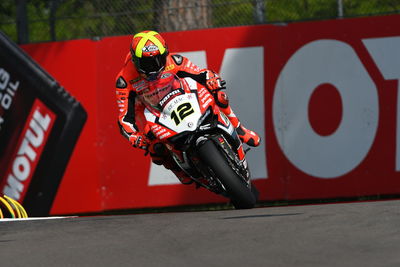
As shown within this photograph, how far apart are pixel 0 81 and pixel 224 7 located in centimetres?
310

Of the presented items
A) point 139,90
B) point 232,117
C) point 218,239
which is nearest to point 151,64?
point 139,90

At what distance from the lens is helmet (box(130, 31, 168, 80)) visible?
7.18m

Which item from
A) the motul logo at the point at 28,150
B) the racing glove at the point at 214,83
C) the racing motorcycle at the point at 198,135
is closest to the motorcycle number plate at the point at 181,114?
the racing motorcycle at the point at 198,135

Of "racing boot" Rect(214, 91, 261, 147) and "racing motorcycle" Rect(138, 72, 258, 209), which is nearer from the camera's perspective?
"racing motorcycle" Rect(138, 72, 258, 209)

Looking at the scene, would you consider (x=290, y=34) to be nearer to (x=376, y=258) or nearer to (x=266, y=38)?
(x=266, y=38)

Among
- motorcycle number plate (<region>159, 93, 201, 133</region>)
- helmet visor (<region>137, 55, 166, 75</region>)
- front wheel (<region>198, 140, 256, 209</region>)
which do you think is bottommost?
front wheel (<region>198, 140, 256, 209</region>)

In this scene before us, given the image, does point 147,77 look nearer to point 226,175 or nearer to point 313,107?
point 226,175

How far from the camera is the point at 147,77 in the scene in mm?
7430

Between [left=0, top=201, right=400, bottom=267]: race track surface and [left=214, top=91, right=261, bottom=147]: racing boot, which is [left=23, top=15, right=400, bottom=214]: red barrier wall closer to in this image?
[left=214, top=91, right=261, bottom=147]: racing boot

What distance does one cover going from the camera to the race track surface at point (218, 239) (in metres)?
4.03

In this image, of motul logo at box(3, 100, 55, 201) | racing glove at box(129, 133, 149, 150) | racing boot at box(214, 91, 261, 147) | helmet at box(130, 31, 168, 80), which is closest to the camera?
helmet at box(130, 31, 168, 80)

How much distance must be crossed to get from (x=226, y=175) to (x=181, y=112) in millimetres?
762

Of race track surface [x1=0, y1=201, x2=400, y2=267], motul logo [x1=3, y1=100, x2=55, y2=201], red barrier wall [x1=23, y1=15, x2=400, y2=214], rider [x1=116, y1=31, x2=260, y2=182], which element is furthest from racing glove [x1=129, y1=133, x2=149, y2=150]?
motul logo [x1=3, y1=100, x2=55, y2=201]

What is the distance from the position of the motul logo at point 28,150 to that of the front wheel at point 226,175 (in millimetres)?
4266
